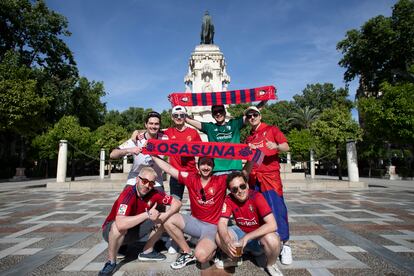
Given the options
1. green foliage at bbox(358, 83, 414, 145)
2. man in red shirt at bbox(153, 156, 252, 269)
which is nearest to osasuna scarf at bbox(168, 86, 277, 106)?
man in red shirt at bbox(153, 156, 252, 269)

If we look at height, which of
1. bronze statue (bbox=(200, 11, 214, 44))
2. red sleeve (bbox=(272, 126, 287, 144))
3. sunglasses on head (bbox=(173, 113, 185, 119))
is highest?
bronze statue (bbox=(200, 11, 214, 44))

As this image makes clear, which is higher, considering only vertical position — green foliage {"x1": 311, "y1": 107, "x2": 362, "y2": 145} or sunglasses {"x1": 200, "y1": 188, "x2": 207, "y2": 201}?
green foliage {"x1": 311, "y1": 107, "x2": 362, "y2": 145}

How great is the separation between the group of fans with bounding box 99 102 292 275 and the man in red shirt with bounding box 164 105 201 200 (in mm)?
16

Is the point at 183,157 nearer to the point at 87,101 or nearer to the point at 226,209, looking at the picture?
the point at 226,209

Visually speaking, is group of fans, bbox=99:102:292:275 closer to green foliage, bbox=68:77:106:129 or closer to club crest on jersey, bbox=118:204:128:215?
club crest on jersey, bbox=118:204:128:215

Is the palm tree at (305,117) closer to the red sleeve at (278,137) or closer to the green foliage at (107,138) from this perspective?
the green foliage at (107,138)

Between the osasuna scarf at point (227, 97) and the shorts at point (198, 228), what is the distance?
8.53 feet

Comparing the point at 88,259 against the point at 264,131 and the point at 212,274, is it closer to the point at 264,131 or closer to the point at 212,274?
the point at 212,274

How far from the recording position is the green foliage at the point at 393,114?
1858 cm

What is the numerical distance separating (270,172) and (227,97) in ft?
7.12

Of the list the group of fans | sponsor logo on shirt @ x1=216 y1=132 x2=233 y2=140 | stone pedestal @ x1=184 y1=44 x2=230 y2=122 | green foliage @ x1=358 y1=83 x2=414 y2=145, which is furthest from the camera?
stone pedestal @ x1=184 y1=44 x2=230 y2=122

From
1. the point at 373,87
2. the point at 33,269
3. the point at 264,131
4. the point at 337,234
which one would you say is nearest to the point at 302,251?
the point at 337,234

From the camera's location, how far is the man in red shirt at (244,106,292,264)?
12.3 feet

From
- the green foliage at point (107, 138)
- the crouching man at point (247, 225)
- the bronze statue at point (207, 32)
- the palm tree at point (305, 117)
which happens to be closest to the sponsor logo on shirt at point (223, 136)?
the crouching man at point (247, 225)
